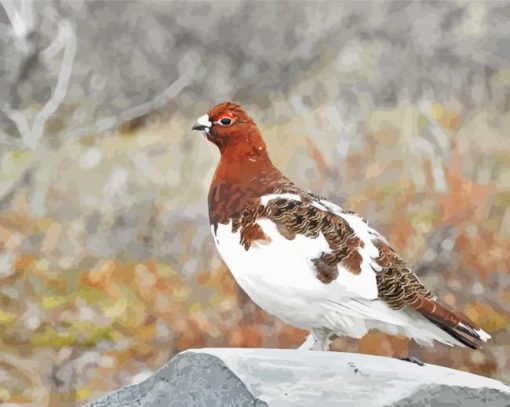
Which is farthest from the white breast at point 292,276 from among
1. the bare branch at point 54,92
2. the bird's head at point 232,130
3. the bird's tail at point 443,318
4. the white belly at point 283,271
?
the bare branch at point 54,92

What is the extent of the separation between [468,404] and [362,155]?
779 mm

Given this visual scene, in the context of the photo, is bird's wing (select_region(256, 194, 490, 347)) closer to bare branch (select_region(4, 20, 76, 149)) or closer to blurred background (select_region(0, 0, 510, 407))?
blurred background (select_region(0, 0, 510, 407))

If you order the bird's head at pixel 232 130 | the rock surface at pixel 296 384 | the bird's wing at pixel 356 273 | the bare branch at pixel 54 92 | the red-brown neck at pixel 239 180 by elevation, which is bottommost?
the rock surface at pixel 296 384

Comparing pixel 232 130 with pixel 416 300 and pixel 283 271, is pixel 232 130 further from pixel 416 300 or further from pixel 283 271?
pixel 416 300

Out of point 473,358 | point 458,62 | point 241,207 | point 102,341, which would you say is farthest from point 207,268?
point 458,62

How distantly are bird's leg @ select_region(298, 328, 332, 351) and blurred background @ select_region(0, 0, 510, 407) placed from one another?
33 cm

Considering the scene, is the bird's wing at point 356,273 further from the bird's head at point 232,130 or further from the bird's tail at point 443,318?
the bird's head at point 232,130

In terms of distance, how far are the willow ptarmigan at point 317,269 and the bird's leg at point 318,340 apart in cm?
2

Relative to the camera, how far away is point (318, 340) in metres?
1.72

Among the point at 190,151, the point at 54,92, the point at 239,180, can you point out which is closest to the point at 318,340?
the point at 239,180

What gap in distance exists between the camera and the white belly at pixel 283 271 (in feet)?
5.18

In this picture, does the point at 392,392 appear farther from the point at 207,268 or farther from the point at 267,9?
the point at 267,9

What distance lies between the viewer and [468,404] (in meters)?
1.49

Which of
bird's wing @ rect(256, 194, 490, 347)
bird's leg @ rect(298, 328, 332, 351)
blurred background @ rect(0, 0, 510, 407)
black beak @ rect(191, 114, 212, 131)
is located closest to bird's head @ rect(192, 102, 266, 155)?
black beak @ rect(191, 114, 212, 131)
